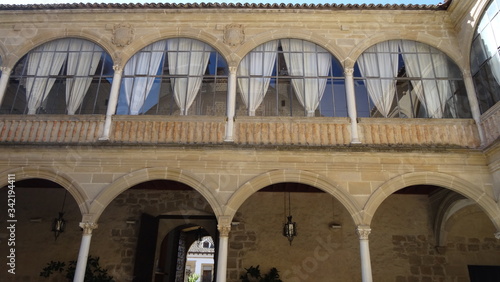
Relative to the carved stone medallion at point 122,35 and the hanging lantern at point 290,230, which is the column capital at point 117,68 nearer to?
the carved stone medallion at point 122,35

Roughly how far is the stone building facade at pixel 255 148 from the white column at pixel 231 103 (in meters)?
0.03

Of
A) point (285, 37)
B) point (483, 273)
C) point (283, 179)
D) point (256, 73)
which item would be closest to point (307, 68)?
point (285, 37)

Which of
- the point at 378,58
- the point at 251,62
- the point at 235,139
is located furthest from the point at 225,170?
the point at 378,58

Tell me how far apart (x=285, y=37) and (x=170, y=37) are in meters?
2.88

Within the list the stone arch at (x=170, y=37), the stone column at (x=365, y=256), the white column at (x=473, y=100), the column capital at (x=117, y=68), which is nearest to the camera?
the stone column at (x=365, y=256)

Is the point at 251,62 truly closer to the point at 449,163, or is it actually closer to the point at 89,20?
the point at 89,20

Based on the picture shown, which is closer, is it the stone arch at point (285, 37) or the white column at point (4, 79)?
the white column at point (4, 79)

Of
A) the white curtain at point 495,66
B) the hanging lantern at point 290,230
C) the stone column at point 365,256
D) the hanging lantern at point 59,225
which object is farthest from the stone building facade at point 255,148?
the hanging lantern at point 290,230

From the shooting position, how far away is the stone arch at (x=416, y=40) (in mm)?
8445

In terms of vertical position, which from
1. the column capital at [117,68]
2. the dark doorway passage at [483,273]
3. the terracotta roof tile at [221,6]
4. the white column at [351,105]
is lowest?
the dark doorway passage at [483,273]

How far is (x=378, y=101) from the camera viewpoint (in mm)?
8312

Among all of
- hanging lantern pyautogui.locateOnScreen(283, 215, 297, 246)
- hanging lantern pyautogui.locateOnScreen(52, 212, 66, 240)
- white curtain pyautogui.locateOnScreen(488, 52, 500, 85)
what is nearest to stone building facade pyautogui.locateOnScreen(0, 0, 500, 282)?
white curtain pyautogui.locateOnScreen(488, 52, 500, 85)

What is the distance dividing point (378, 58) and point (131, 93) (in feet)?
19.7

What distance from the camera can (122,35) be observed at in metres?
8.82
